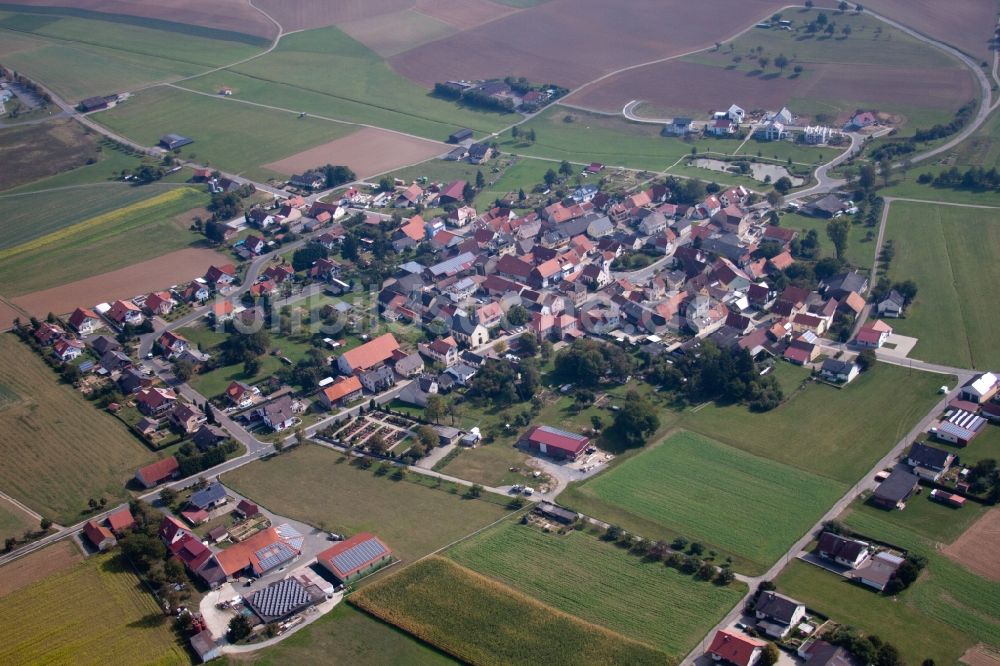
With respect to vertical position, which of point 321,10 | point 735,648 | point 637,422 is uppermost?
point 321,10

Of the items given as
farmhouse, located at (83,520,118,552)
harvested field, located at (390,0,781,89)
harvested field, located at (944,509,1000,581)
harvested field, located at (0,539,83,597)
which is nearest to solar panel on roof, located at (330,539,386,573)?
farmhouse, located at (83,520,118,552)

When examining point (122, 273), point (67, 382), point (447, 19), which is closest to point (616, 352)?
point (67, 382)

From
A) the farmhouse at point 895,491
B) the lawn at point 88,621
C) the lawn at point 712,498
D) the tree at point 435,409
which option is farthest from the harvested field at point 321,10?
the farmhouse at point 895,491

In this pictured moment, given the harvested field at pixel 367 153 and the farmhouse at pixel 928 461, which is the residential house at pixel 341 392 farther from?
the harvested field at pixel 367 153

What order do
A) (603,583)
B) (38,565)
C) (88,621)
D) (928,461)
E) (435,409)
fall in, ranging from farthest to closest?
(435,409), (928,461), (38,565), (603,583), (88,621)

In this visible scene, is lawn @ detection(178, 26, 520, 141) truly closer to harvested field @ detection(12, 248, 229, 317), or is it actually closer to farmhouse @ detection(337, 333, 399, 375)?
harvested field @ detection(12, 248, 229, 317)

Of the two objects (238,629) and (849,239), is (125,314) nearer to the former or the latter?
(238,629)

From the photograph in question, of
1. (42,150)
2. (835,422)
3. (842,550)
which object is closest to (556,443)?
(842,550)
